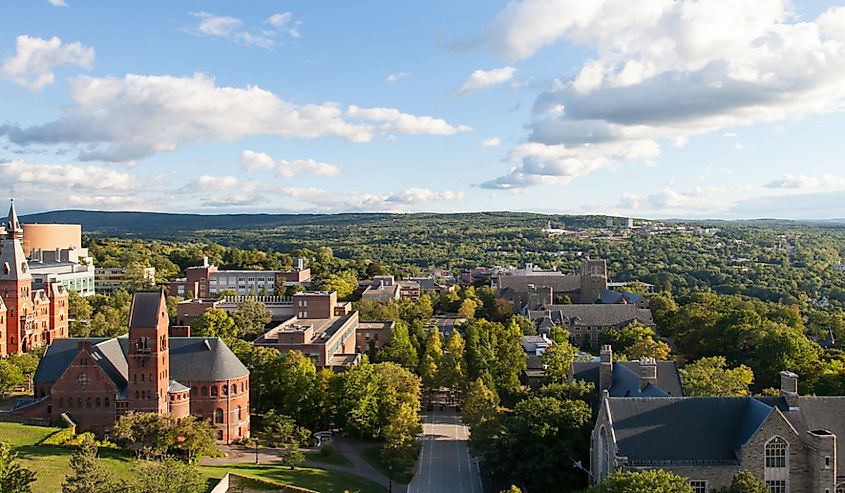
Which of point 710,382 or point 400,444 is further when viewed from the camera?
point 710,382

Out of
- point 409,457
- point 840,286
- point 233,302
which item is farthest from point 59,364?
point 840,286

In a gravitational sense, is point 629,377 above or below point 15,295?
below

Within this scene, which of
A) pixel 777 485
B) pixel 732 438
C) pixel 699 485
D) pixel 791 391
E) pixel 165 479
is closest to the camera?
pixel 777 485

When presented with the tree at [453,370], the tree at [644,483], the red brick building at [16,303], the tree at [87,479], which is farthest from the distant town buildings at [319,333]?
the tree at [644,483]

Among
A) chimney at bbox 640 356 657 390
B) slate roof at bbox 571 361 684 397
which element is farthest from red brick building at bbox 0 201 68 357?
chimney at bbox 640 356 657 390

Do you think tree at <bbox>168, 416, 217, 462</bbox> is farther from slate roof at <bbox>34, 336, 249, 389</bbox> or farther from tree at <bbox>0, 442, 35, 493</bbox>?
tree at <bbox>0, 442, 35, 493</bbox>

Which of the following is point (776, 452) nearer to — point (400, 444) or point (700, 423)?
point (700, 423)

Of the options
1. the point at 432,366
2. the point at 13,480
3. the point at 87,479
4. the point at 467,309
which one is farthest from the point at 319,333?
the point at 13,480
